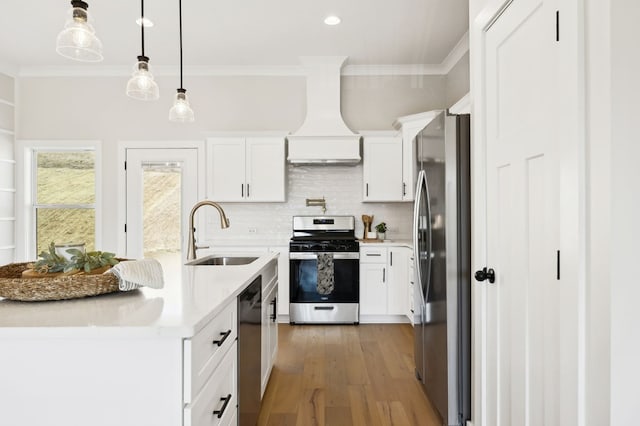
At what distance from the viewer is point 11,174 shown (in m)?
4.79

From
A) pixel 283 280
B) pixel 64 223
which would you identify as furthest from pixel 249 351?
pixel 64 223

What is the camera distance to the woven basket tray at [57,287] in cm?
123

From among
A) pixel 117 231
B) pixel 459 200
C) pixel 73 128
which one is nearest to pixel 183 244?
pixel 117 231

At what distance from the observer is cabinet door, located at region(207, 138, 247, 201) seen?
4523mm

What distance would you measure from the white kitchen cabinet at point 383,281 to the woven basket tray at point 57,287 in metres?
3.20

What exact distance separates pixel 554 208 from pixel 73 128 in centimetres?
533

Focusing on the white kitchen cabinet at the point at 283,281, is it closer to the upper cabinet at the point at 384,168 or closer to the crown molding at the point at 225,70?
the upper cabinet at the point at 384,168

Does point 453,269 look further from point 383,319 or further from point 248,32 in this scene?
point 248,32

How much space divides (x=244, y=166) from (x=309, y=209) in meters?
0.95

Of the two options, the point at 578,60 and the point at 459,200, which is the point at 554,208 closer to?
the point at 578,60

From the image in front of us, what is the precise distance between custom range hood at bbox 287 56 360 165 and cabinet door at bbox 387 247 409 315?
3.82 feet

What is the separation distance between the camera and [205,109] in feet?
15.9

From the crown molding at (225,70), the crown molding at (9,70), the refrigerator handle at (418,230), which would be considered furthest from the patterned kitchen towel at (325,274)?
the crown molding at (9,70)

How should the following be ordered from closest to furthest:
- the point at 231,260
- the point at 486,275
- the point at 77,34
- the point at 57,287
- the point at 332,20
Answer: the point at 57,287, the point at 77,34, the point at 486,275, the point at 231,260, the point at 332,20
